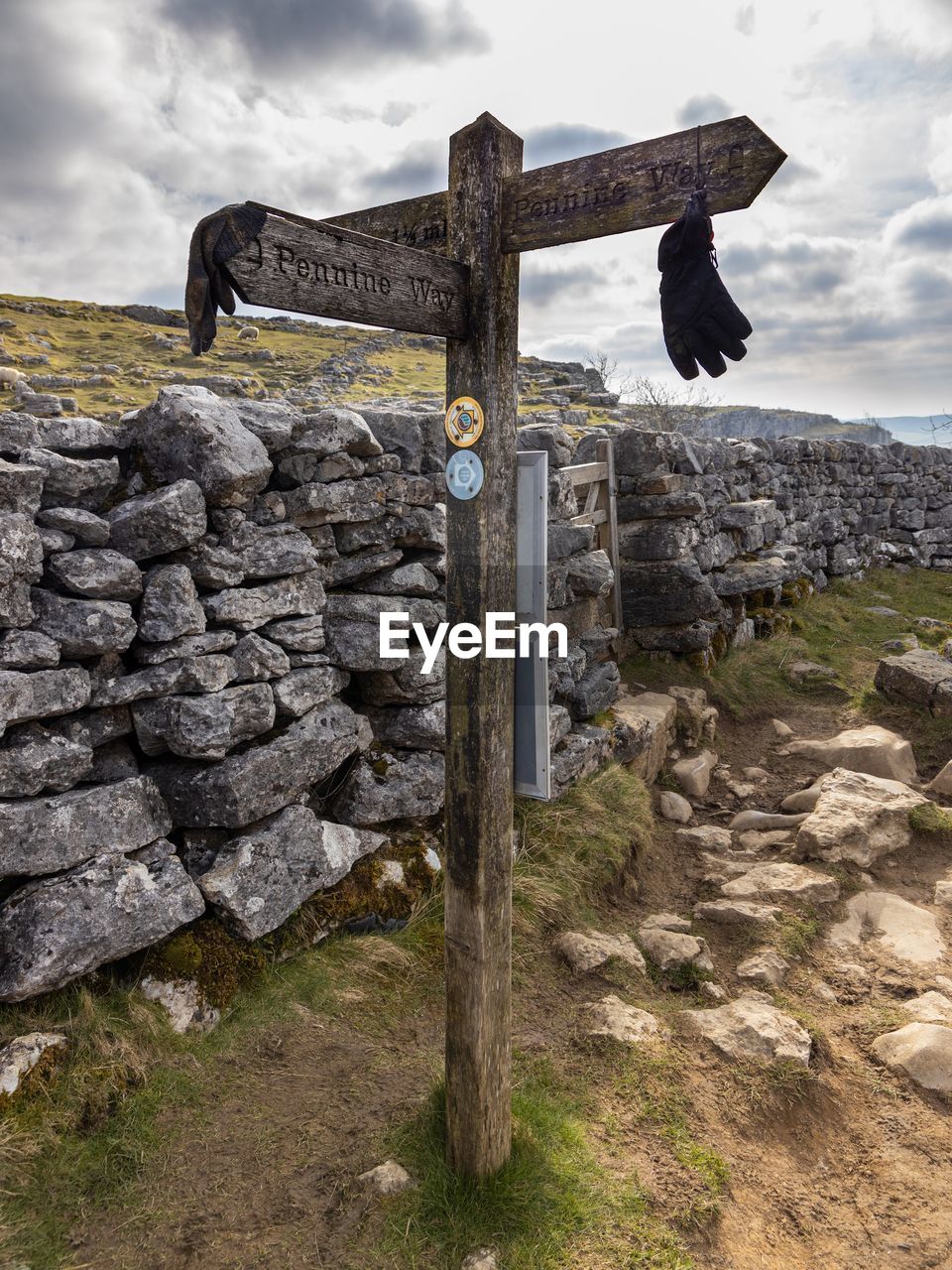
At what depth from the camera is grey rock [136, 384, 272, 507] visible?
4664 millimetres

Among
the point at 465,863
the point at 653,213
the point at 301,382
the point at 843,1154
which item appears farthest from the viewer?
the point at 301,382

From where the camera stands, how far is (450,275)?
3.07 metres

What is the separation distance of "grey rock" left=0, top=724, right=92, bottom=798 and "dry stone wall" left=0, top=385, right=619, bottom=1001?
10 mm

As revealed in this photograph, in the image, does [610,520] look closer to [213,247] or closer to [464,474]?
[464,474]

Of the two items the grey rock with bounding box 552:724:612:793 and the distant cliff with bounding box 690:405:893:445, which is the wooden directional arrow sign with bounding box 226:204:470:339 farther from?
the distant cliff with bounding box 690:405:893:445

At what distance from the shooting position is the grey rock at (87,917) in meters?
3.87

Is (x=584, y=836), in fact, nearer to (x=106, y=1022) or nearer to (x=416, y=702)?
(x=416, y=702)

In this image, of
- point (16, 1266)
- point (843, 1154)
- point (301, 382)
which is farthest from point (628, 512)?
point (301, 382)

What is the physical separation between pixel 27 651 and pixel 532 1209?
11.3 feet

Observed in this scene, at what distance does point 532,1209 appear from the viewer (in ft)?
11.6

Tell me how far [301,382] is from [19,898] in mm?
37767

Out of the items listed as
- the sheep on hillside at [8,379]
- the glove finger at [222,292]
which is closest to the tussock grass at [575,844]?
the glove finger at [222,292]

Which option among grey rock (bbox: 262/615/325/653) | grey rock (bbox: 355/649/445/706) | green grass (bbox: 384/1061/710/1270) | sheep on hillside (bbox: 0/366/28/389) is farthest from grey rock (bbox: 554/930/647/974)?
sheep on hillside (bbox: 0/366/28/389)

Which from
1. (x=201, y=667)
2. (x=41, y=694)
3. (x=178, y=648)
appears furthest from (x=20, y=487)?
(x=201, y=667)
